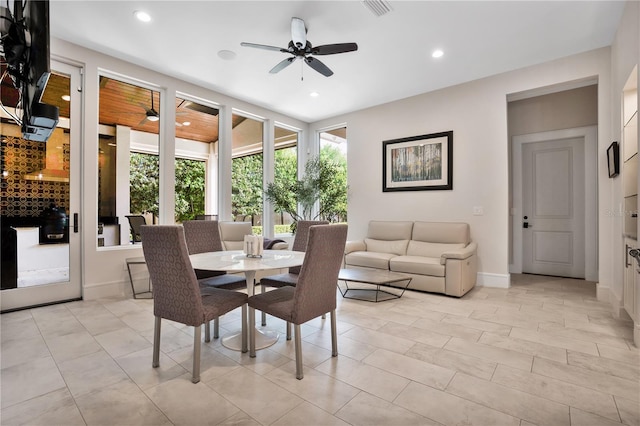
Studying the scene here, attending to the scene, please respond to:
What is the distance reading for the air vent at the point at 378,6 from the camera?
281cm

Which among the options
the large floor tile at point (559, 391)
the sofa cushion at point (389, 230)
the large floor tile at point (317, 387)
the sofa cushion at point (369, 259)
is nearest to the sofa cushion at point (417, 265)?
the sofa cushion at point (369, 259)

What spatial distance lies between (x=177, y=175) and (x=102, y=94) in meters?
1.34

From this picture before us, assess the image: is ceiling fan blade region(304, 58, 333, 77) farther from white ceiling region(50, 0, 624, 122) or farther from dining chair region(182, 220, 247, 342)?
dining chair region(182, 220, 247, 342)

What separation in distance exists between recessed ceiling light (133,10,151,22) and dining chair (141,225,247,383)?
2.34m

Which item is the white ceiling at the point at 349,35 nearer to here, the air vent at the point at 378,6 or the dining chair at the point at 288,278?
the air vent at the point at 378,6

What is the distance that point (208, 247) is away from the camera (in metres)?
3.25

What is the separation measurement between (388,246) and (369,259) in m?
0.57

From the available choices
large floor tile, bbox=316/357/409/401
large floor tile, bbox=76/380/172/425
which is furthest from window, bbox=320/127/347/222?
large floor tile, bbox=76/380/172/425

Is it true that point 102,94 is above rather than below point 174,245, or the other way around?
above

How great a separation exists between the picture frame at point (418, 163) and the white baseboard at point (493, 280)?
1384 mm

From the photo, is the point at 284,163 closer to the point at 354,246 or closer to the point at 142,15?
the point at 354,246

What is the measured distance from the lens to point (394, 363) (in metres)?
2.18

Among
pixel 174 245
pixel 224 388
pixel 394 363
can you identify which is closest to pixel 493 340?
pixel 394 363

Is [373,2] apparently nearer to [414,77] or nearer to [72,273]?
[414,77]
